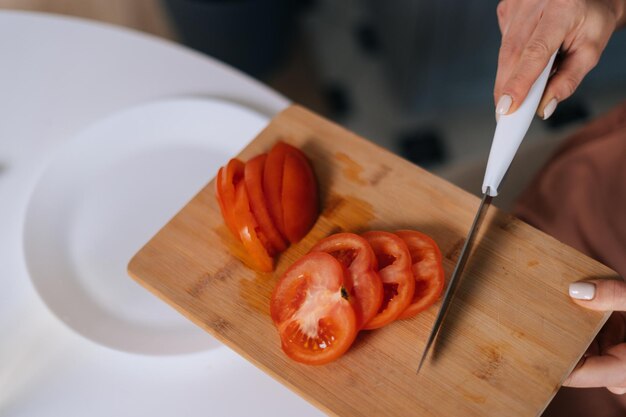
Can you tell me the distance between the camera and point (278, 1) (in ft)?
7.43

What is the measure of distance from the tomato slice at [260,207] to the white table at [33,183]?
0.22 metres

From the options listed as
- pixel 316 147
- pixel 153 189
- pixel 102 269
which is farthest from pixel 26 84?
pixel 316 147

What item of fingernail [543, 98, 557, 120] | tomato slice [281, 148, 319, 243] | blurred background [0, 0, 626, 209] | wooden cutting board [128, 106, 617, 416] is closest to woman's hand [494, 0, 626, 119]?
fingernail [543, 98, 557, 120]

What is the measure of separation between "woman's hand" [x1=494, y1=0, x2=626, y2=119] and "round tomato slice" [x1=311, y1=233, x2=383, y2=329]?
32 cm

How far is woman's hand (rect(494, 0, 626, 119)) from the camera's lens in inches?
40.4

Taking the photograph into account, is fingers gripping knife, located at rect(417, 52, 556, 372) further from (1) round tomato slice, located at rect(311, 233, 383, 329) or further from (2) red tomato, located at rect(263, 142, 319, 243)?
(2) red tomato, located at rect(263, 142, 319, 243)

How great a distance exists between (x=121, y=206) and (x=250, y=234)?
403mm

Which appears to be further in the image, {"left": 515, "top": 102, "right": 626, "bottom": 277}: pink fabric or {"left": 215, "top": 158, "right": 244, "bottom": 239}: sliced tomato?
{"left": 515, "top": 102, "right": 626, "bottom": 277}: pink fabric

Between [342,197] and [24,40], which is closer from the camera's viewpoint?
[342,197]

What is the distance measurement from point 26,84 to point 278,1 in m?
1.07

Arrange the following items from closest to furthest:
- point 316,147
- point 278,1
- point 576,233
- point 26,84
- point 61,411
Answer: point 61,411 → point 316,147 → point 576,233 → point 26,84 → point 278,1

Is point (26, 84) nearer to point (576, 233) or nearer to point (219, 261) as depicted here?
point (219, 261)

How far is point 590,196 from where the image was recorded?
4.32ft

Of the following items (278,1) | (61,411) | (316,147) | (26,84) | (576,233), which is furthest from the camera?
(278,1)
